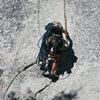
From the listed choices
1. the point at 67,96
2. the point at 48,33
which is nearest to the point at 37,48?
the point at 48,33

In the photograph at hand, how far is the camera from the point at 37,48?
12703 millimetres

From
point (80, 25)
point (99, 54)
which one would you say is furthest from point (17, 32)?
point (99, 54)

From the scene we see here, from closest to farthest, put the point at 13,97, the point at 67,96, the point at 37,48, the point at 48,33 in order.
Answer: the point at 67,96 → the point at 13,97 → the point at 48,33 → the point at 37,48

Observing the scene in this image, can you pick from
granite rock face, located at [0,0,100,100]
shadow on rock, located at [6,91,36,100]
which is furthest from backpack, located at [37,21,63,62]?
shadow on rock, located at [6,91,36,100]

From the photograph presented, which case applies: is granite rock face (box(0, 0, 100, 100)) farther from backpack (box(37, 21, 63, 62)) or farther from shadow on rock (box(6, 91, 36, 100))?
backpack (box(37, 21, 63, 62))

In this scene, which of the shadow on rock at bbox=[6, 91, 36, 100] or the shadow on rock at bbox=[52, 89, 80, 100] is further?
the shadow on rock at bbox=[6, 91, 36, 100]

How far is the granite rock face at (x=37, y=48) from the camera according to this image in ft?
37.6

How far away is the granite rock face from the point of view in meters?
11.5

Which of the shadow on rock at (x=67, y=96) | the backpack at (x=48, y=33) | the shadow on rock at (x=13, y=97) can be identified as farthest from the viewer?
the backpack at (x=48, y=33)

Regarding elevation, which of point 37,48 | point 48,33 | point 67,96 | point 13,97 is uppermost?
point 48,33

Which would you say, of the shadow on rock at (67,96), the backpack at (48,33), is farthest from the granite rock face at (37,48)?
the backpack at (48,33)

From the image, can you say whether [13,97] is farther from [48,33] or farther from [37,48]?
[48,33]

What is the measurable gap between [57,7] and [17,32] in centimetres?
180

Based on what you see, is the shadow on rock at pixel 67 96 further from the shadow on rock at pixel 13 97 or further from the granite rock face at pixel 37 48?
the shadow on rock at pixel 13 97
